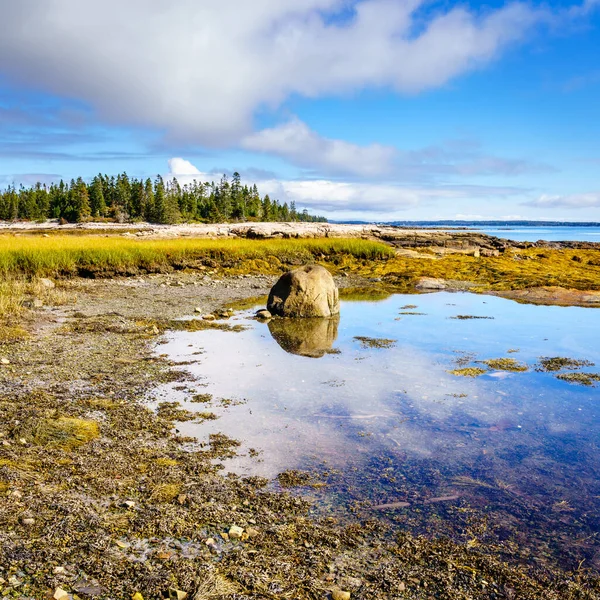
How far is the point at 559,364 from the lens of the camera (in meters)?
11.7

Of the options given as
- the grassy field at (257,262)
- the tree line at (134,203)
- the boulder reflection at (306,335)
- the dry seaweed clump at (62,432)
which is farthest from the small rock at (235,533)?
the tree line at (134,203)

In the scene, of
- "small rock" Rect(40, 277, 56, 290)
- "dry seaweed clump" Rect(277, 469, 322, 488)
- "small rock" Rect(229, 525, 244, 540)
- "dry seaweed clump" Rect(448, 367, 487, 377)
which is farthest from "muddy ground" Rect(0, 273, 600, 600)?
"small rock" Rect(40, 277, 56, 290)

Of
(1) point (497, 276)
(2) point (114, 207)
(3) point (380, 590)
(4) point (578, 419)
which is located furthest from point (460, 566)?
(2) point (114, 207)

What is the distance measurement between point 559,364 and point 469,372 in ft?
8.44

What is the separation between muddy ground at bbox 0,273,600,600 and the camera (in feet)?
13.3

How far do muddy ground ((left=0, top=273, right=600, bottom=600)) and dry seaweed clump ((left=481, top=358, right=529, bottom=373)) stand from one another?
22.8 ft

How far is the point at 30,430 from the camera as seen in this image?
6.70 metres

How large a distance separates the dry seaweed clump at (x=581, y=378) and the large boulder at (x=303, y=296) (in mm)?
8396

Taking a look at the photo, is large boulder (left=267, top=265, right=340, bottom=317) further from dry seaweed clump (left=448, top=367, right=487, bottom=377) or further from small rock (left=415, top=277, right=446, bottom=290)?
small rock (left=415, top=277, right=446, bottom=290)

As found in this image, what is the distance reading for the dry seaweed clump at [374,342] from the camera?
43.7 feet

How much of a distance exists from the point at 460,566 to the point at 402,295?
20233mm

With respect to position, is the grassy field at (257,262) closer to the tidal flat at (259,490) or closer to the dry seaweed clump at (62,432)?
the tidal flat at (259,490)

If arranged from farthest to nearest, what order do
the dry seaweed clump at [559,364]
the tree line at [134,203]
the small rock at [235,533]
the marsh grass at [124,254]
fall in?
the tree line at [134,203], the marsh grass at [124,254], the dry seaweed clump at [559,364], the small rock at [235,533]

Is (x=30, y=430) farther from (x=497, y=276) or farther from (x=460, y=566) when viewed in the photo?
(x=497, y=276)
